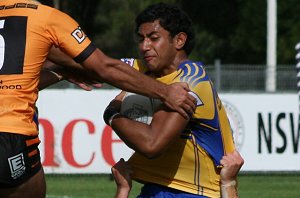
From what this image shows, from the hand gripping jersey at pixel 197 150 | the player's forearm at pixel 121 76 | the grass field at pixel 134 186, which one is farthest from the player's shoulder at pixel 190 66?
the grass field at pixel 134 186

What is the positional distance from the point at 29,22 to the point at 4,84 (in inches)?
15.2

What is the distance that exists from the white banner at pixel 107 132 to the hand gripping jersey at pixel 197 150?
1057 cm

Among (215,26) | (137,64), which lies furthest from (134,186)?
(215,26)

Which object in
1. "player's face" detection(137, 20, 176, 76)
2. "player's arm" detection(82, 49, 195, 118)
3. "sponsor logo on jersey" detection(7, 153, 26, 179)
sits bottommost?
"sponsor logo on jersey" detection(7, 153, 26, 179)

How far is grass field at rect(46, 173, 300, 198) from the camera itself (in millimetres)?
14477

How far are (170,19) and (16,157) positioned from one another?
3.90 ft

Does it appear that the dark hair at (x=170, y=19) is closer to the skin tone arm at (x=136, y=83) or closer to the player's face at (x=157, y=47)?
the player's face at (x=157, y=47)

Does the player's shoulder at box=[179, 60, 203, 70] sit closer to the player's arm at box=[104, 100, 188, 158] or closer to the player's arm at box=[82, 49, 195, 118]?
the player's arm at box=[82, 49, 195, 118]

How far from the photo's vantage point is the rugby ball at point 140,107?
5766 millimetres

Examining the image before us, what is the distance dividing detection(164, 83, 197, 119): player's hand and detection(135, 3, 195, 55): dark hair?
1.26ft

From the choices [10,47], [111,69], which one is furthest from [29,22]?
[111,69]

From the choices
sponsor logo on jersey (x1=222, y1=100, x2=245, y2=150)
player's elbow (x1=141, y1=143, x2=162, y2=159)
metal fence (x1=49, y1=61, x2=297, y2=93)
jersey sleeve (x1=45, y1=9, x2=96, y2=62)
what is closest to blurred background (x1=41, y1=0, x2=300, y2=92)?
metal fence (x1=49, y1=61, x2=297, y2=93)

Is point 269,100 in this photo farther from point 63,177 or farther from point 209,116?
point 209,116

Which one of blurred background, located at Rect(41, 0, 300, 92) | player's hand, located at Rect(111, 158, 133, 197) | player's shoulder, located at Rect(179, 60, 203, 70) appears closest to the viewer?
player's shoulder, located at Rect(179, 60, 203, 70)
